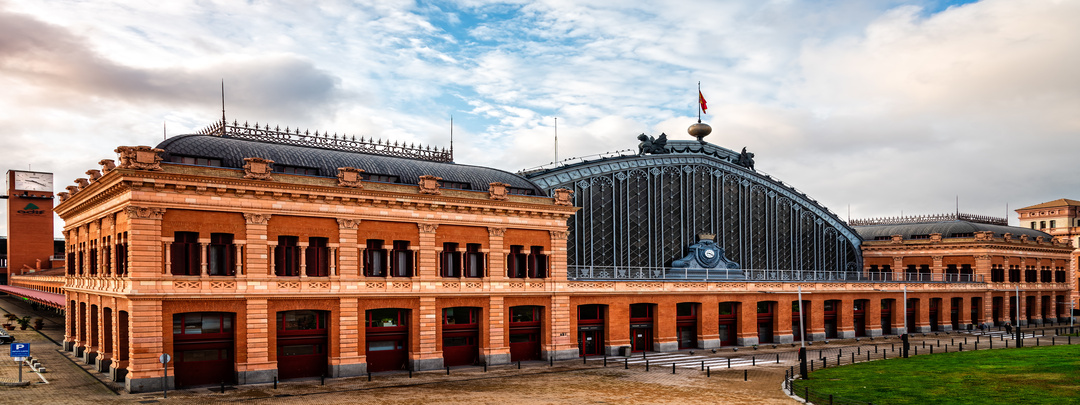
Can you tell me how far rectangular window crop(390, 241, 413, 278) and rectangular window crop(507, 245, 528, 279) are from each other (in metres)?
7.40

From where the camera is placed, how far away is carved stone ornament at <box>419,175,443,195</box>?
1928 inches

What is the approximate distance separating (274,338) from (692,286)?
108ft

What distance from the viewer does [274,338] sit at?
43469mm

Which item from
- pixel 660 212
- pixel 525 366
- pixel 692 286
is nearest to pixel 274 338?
pixel 525 366

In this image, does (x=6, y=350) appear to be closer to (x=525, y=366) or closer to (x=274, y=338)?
(x=274, y=338)

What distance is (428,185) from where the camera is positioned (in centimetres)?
4916

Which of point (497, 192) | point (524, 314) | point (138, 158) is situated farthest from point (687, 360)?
point (138, 158)

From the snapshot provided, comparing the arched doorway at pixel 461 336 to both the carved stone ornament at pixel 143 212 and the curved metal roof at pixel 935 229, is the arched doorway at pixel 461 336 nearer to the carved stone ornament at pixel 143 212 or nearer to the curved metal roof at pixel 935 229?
the carved stone ornament at pixel 143 212

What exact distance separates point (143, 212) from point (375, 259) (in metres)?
13.1

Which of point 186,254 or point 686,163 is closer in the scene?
point 186,254

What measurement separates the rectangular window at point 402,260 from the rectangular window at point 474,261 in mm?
4073

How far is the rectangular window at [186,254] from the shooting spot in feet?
135

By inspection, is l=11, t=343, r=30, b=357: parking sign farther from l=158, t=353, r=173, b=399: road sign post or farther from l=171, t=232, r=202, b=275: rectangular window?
l=171, t=232, r=202, b=275: rectangular window

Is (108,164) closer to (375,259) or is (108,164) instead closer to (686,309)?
(375,259)
